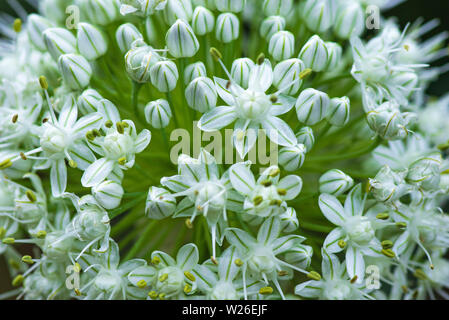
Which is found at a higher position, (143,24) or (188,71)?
(143,24)

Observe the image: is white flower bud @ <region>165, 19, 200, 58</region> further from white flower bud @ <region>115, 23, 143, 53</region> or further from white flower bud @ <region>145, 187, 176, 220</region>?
white flower bud @ <region>145, 187, 176, 220</region>

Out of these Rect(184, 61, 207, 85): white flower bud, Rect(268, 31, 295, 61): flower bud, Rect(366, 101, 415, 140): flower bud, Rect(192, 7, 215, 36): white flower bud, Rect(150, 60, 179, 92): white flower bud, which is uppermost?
Rect(192, 7, 215, 36): white flower bud

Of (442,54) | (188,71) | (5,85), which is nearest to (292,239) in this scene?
(188,71)

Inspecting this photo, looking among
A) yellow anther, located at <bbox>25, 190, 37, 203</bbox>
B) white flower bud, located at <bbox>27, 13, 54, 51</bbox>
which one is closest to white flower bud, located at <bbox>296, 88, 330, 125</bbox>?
yellow anther, located at <bbox>25, 190, 37, 203</bbox>

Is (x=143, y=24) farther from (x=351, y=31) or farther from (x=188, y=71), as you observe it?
(x=351, y=31)

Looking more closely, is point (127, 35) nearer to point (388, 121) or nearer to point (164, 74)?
point (164, 74)

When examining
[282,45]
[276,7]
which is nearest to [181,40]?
[282,45]

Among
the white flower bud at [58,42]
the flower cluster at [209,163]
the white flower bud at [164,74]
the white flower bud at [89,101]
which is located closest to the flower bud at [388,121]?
the flower cluster at [209,163]
